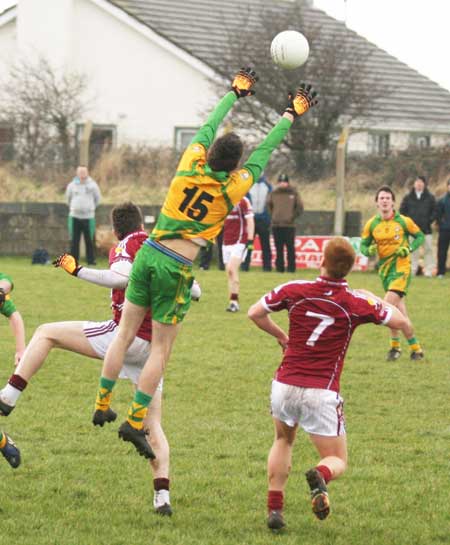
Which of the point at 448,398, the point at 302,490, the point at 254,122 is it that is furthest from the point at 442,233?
the point at 302,490

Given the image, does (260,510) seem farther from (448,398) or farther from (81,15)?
(81,15)

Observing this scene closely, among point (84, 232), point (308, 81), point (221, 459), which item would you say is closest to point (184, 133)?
point (308, 81)

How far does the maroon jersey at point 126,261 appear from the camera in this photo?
23.2ft

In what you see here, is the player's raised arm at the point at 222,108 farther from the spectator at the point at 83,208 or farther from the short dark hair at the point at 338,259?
the spectator at the point at 83,208

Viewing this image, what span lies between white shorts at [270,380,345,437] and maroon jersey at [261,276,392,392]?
0.04 m

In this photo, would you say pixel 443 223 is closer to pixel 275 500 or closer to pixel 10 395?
pixel 10 395

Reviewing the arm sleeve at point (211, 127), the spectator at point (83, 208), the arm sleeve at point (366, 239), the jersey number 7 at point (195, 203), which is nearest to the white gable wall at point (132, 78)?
the spectator at point (83, 208)

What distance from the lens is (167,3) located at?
36.3 meters

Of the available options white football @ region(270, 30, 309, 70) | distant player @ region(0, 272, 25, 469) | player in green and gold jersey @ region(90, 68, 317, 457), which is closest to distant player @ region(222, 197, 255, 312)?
distant player @ region(0, 272, 25, 469)

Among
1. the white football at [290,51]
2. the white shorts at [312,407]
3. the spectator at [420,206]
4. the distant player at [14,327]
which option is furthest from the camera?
the spectator at [420,206]

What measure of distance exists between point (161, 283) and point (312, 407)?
4.01 ft

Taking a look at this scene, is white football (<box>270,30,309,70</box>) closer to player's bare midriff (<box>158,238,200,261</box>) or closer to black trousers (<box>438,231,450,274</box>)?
player's bare midriff (<box>158,238,200,261</box>)

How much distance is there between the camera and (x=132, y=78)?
33.1 metres

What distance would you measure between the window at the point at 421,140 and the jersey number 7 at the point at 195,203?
19846mm
